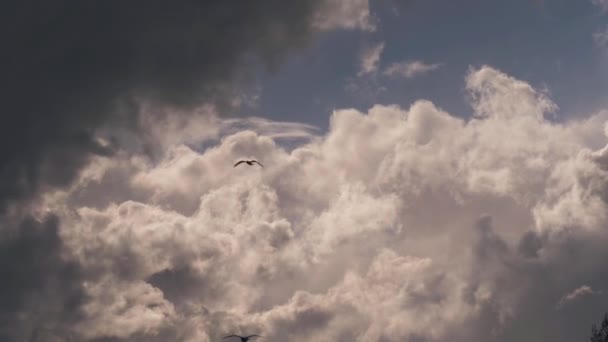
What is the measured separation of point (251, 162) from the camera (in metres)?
133

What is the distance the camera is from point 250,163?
133250 millimetres

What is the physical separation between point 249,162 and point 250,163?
5.89 feet

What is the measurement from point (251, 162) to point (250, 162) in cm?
138

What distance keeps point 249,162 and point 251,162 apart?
227cm

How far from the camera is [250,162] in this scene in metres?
134

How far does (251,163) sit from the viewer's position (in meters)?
132

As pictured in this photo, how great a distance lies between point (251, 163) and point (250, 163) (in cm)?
101

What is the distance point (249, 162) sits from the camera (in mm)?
134875

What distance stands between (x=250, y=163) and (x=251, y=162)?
0.69 meters

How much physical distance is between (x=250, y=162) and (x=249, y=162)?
90 centimetres

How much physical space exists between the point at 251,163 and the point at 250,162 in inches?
75.3
